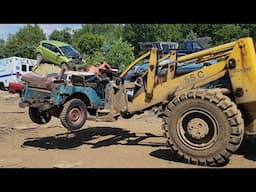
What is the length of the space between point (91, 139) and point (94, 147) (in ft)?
3.86

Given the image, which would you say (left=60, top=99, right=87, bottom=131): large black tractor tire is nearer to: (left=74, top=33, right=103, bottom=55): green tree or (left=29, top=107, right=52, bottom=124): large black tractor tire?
(left=29, top=107, right=52, bottom=124): large black tractor tire

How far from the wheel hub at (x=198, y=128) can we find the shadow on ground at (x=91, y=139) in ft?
7.21

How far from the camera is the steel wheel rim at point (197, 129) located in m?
7.03

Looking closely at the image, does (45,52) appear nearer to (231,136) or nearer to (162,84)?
(162,84)

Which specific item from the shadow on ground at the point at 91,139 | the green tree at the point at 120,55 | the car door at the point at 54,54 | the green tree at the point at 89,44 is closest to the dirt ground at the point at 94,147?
the shadow on ground at the point at 91,139

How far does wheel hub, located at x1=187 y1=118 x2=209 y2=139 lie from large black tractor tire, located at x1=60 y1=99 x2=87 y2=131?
2.89 metres

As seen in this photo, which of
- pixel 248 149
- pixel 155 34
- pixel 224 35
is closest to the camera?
pixel 248 149

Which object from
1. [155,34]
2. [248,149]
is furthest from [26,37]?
[248,149]

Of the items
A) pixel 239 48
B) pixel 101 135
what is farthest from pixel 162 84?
pixel 101 135

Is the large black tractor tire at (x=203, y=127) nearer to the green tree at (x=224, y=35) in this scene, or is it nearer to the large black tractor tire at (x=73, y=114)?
the large black tractor tire at (x=73, y=114)

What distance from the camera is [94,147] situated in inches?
369

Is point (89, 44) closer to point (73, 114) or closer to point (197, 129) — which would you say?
point (73, 114)

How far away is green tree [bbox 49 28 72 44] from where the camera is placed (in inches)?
3189

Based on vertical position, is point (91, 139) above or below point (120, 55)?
below
